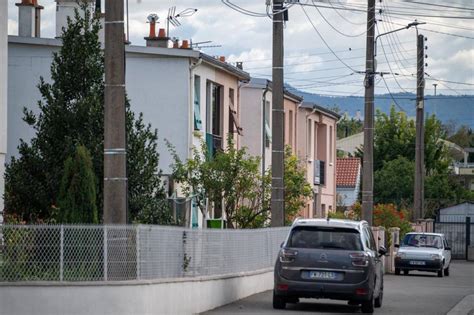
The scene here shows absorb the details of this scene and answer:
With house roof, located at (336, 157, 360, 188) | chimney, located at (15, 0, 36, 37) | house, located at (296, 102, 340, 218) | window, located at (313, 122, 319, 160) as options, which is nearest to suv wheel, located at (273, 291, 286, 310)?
chimney, located at (15, 0, 36, 37)

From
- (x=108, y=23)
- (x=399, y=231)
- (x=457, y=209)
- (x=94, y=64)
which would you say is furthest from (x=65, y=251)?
(x=457, y=209)

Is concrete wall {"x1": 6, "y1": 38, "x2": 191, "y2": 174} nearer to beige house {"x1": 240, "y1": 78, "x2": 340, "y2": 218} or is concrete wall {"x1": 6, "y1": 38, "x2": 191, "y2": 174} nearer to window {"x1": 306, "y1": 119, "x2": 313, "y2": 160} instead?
beige house {"x1": 240, "y1": 78, "x2": 340, "y2": 218}

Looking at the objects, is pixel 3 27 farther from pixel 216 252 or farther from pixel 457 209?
pixel 457 209

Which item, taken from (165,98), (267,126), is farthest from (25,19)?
(267,126)

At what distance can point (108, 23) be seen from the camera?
17.8 metres

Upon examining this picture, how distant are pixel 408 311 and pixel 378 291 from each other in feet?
2.37

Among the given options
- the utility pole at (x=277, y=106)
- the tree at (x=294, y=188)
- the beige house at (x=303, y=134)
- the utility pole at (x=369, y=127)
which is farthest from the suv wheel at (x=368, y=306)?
the beige house at (x=303, y=134)

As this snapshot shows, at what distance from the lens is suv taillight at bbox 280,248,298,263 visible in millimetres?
22016

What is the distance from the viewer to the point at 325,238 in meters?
22.3

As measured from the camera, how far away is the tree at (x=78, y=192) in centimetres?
1927

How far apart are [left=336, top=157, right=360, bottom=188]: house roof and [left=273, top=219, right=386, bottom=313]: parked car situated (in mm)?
56320

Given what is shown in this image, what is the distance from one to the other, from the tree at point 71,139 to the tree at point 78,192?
14.0ft

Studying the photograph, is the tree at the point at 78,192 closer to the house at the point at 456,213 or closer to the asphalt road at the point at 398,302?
the asphalt road at the point at 398,302

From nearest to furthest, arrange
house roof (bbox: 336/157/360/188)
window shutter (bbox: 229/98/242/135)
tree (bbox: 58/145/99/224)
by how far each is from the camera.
Answer: 1. tree (bbox: 58/145/99/224)
2. window shutter (bbox: 229/98/242/135)
3. house roof (bbox: 336/157/360/188)
